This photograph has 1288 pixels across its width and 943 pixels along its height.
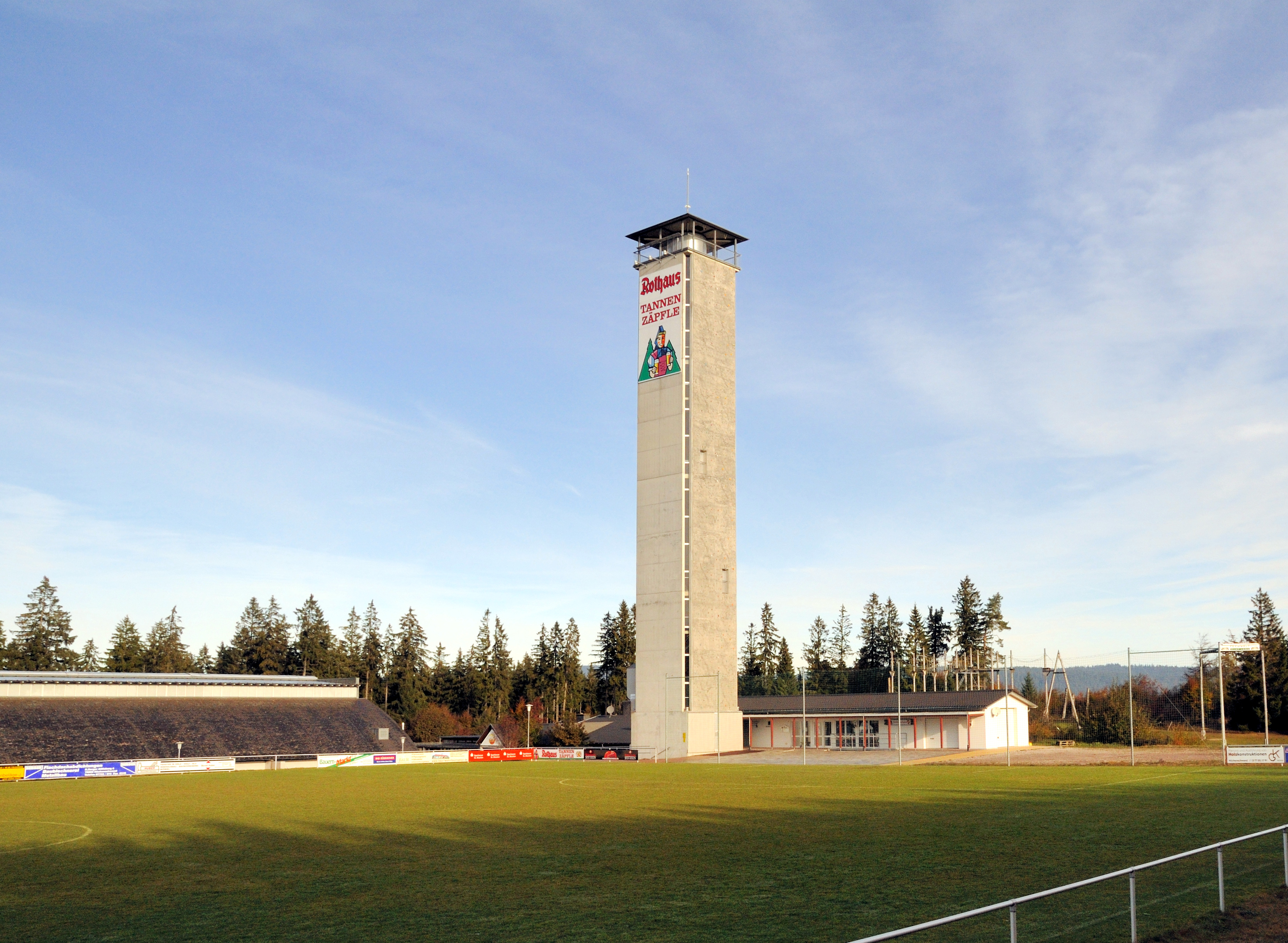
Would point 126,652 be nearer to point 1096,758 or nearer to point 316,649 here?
point 316,649

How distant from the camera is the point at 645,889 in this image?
16594 millimetres

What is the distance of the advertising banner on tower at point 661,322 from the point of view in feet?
259

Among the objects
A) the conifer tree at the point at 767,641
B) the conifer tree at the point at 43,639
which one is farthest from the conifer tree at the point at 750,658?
the conifer tree at the point at 43,639

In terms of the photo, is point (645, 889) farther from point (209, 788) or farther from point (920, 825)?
point (209, 788)

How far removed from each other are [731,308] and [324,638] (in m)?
75.4

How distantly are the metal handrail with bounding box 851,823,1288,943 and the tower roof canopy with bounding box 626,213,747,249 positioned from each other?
72.2 meters

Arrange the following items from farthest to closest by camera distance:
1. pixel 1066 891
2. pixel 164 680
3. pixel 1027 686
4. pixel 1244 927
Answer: pixel 164 680
pixel 1027 686
pixel 1244 927
pixel 1066 891

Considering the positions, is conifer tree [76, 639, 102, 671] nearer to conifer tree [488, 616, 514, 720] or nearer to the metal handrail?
conifer tree [488, 616, 514, 720]

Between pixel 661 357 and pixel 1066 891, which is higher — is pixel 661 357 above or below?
above

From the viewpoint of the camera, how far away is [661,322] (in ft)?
263

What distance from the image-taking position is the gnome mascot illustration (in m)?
78.9

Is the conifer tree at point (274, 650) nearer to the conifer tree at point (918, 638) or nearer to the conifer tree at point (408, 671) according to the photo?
the conifer tree at point (408, 671)

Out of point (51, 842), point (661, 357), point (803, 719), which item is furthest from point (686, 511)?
point (51, 842)

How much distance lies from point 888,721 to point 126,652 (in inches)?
3705
